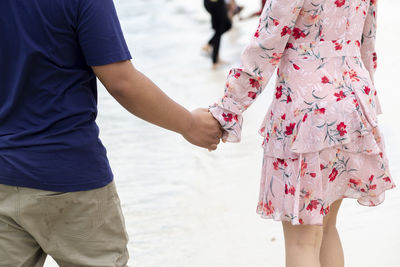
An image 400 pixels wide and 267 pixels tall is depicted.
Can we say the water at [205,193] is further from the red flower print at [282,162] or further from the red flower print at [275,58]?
the red flower print at [275,58]

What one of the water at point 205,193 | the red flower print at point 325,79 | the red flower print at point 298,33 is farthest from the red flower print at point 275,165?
the water at point 205,193

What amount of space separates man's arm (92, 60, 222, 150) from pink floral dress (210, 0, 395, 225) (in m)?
0.31

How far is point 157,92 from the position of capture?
6.11 feet

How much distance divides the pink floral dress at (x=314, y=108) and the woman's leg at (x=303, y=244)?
9 cm

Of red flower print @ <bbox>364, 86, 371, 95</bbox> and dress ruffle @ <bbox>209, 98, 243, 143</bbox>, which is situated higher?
red flower print @ <bbox>364, 86, 371, 95</bbox>

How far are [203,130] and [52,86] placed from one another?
29.2 inches

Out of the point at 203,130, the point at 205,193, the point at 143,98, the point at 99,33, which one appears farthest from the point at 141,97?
the point at 205,193

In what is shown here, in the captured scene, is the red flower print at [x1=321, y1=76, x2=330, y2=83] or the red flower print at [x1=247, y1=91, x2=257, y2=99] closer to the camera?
the red flower print at [x1=321, y1=76, x2=330, y2=83]

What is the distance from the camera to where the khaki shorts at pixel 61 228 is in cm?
176

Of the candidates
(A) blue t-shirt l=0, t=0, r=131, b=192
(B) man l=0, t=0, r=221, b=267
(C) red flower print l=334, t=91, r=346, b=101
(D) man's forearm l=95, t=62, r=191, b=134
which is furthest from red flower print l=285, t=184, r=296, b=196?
(A) blue t-shirt l=0, t=0, r=131, b=192

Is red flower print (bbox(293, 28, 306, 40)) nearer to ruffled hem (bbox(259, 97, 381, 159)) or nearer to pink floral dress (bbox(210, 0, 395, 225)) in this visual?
pink floral dress (bbox(210, 0, 395, 225))

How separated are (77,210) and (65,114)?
0.91 ft

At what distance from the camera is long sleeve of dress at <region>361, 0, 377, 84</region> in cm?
230

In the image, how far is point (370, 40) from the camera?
93.7 inches
